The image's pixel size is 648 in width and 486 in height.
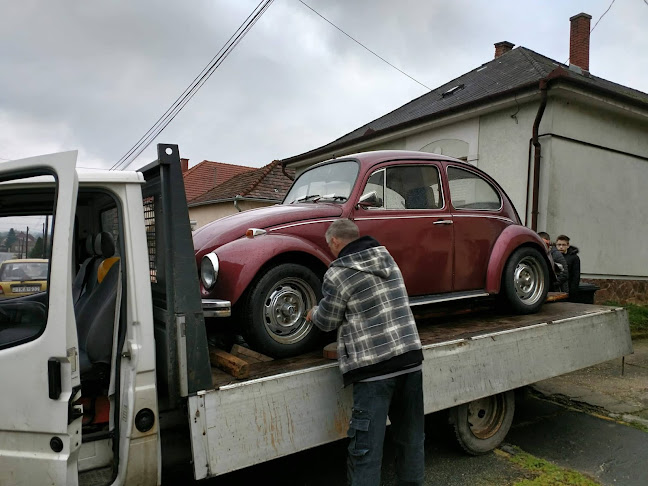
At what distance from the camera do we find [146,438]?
9.05 feet

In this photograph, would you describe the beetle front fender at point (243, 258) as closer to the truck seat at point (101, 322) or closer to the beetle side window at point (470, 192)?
the truck seat at point (101, 322)

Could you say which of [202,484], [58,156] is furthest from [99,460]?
[58,156]

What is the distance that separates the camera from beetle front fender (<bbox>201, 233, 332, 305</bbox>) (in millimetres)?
3305

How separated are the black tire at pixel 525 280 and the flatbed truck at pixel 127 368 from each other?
5.39ft

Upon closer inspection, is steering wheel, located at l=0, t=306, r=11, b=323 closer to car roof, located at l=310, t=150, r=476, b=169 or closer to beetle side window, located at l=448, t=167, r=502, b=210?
car roof, located at l=310, t=150, r=476, b=169

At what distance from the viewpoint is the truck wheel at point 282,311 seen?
11.0 feet

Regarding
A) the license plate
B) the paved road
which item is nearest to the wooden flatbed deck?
the paved road

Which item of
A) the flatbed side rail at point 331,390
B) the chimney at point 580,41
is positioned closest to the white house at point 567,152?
Result: the chimney at point 580,41

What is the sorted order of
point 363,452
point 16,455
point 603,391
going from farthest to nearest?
point 603,391 < point 363,452 < point 16,455

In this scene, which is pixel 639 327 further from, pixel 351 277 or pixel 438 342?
pixel 351 277

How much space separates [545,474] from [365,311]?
87.5 inches

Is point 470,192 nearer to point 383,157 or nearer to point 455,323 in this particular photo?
point 383,157

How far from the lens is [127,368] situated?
2807 millimetres

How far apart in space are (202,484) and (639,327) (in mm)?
9098
